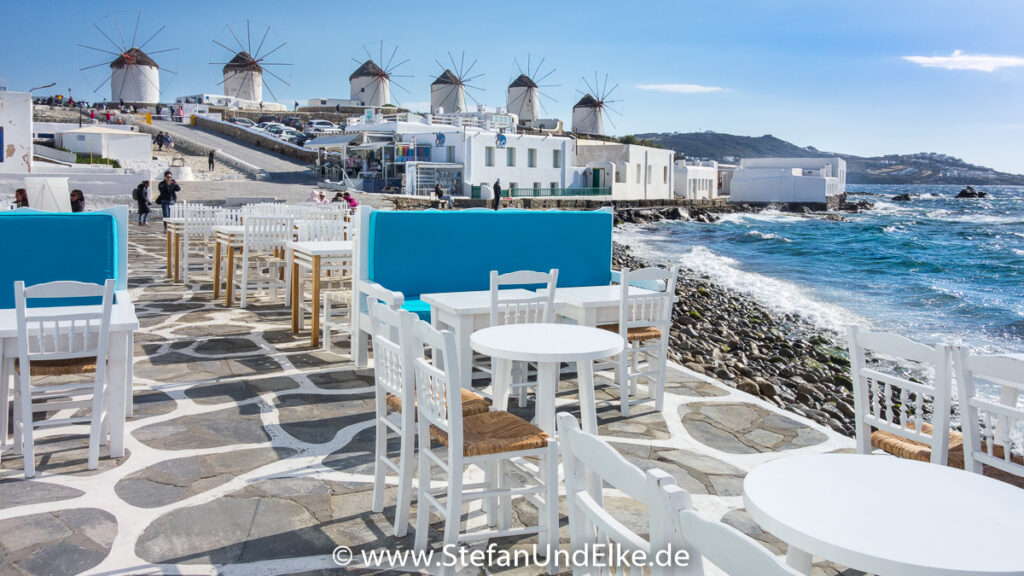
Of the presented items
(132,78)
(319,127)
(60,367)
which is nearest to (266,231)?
(60,367)

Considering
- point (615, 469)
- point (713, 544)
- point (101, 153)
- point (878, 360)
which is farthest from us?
point (101, 153)

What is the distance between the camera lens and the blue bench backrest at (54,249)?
4512mm

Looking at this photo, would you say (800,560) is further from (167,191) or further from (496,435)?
(167,191)

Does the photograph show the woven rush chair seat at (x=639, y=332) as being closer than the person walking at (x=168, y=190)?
Yes

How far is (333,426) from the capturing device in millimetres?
4586

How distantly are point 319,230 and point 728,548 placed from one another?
7.37 meters

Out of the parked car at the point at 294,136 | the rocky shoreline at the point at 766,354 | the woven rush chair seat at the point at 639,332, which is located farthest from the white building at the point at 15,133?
the woven rush chair seat at the point at 639,332

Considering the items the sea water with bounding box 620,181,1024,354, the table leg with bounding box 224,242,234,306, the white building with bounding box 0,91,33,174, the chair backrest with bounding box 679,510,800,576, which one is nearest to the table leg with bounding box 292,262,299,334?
the table leg with bounding box 224,242,234,306

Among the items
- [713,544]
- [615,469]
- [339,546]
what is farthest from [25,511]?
[713,544]

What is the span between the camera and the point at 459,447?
2.72 meters

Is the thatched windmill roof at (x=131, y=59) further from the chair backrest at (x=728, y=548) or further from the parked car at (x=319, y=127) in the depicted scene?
the chair backrest at (x=728, y=548)

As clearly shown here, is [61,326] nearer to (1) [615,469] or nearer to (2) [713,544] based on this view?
(1) [615,469]

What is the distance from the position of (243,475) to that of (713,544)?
10.1 ft

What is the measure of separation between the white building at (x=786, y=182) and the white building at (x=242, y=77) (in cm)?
4401
